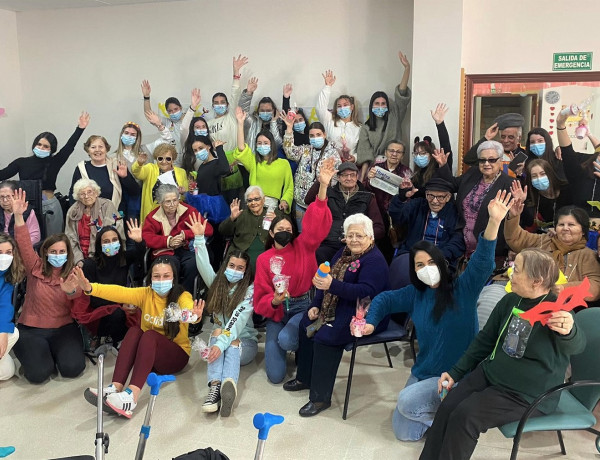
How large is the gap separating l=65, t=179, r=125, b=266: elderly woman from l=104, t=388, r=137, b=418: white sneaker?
1710mm

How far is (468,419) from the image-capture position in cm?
271

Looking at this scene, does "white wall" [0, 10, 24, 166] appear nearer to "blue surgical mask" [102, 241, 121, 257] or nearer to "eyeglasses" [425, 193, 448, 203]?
"blue surgical mask" [102, 241, 121, 257]

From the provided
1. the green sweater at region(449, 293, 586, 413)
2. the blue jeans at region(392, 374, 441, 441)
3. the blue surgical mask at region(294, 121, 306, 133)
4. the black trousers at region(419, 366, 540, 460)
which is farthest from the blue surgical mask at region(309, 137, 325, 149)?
the black trousers at region(419, 366, 540, 460)

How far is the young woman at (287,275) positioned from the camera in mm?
4086

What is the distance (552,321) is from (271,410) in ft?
6.16

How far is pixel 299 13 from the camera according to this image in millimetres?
6469

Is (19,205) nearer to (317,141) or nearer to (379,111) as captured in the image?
(317,141)

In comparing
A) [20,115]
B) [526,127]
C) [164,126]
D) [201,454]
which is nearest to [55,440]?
[201,454]

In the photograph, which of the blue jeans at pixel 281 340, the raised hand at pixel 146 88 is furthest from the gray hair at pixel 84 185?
the blue jeans at pixel 281 340

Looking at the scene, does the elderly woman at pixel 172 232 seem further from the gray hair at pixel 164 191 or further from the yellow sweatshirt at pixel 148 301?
the yellow sweatshirt at pixel 148 301

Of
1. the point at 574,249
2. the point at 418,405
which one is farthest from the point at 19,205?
the point at 574,249

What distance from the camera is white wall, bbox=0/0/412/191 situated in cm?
627

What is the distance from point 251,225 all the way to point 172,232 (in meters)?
0.69

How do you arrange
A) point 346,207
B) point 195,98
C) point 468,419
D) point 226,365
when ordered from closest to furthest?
point 468,419, point 226,365, point 346,207, point 195,98
